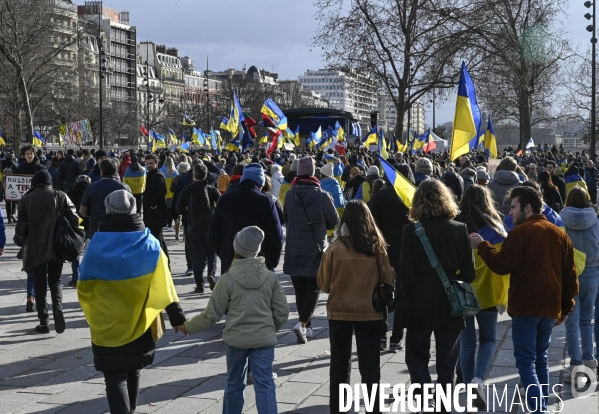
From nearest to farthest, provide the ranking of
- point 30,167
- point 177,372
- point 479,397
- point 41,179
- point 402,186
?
point 479,397 < point 402,186 < point 177,372 < point 41,179 < point 30,167

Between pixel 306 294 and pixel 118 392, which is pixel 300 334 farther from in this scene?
pixel 118 392

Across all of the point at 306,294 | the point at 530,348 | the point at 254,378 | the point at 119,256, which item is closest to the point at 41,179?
the point at 306,294

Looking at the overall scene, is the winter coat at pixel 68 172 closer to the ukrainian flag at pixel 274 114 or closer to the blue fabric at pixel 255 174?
the ukrainian flag at pixel 274 114

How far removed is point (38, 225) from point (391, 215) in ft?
11.6

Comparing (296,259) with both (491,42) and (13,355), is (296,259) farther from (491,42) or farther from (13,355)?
(491,42)

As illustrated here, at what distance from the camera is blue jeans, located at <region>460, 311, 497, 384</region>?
628cm

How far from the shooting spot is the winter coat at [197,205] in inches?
447

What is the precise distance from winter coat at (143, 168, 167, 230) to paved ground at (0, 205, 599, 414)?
2.39 m

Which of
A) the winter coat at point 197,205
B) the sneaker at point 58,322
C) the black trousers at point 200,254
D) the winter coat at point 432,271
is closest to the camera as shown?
the winter coat at point 432,271

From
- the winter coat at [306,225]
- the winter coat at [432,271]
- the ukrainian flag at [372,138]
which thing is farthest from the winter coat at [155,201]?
the ukrainian flag at [372,138]

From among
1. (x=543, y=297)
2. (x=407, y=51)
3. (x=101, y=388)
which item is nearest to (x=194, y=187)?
(x=101, y=388)

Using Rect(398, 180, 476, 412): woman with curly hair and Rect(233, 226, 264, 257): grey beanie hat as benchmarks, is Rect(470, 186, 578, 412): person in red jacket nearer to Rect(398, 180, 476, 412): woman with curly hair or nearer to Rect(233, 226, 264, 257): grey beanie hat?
Rect(398, 180, 476, 412): woman with curly hair

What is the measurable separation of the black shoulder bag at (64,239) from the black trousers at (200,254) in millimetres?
2478

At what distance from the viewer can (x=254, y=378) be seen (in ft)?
17.7
